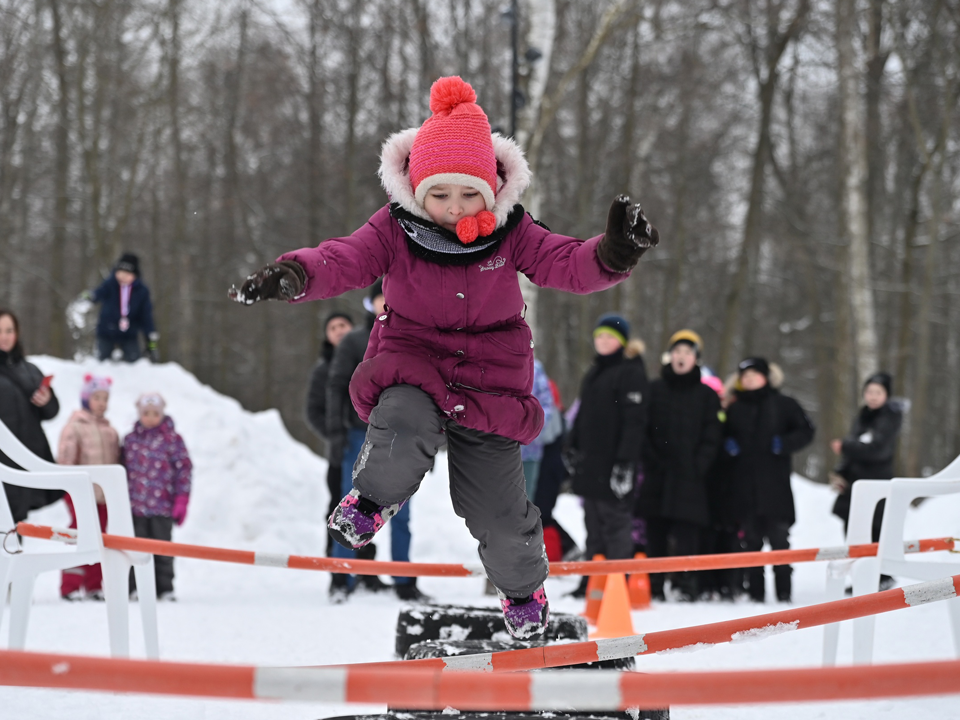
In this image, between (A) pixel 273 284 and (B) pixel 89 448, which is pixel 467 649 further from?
(B) pixel 89 448

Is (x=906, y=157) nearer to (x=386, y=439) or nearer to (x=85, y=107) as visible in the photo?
(x=85, y=107)

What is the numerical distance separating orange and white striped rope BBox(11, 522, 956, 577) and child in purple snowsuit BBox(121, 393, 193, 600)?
99.7 inches

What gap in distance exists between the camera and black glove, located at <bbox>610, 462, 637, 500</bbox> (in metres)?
5.89

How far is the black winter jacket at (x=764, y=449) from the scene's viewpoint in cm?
630

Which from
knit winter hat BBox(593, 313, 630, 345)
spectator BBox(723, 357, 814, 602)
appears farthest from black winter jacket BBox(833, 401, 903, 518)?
knit winter hat BBox(593, 313, 630, 345)

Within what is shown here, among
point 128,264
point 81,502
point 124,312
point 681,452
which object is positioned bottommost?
point 81,502

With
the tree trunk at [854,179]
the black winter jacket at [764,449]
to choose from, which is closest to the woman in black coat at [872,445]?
the black winter jacket at [764,449]

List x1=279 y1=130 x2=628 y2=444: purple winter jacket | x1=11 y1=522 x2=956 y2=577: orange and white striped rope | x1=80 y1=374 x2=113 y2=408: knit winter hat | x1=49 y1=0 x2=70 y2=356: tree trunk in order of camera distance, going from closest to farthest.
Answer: x1=279 y1=130 x2=628 y2=444: purple winter jacket
x1=11 y1=522 x2=956 y2=577: orange and white striped rope
x1=80 y1=374 x2=113 y2=408: knit winter hat
x1=49 y1=0 x2=70 y2=356: tree trunk

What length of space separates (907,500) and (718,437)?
288 centimetres

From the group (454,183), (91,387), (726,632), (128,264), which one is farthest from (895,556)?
(128,264)

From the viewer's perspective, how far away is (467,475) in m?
2.81

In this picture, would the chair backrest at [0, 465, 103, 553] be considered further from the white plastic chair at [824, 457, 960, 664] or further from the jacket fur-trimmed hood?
the white plastic chair at [824, 457, 960, 664]

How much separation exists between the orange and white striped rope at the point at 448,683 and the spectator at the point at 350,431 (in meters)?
4.38

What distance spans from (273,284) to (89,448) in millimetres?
4315
